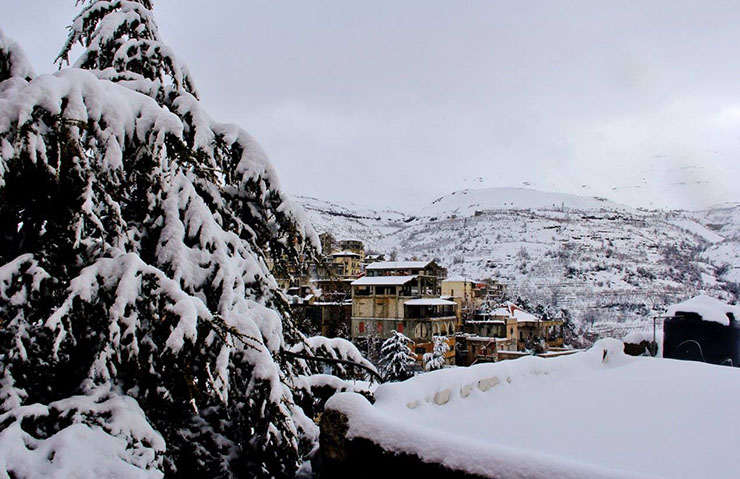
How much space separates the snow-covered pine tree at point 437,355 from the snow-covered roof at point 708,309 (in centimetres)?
1592

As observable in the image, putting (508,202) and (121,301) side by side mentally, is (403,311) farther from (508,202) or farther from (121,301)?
(508,202)

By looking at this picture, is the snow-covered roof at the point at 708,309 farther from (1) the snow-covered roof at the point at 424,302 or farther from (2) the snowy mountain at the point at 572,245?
(1) the snow-covered roof at the point at 424,302

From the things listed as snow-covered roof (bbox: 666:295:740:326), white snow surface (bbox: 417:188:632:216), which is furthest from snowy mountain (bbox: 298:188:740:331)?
snow-covered roof (bbox: 666:295:740:326)

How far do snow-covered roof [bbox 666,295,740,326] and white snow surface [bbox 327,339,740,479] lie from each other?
308cm

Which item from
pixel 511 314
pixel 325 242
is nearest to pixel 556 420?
pixel 325 242

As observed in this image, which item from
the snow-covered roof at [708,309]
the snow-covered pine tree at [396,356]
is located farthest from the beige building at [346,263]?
the snow-covered roof at [708,309]

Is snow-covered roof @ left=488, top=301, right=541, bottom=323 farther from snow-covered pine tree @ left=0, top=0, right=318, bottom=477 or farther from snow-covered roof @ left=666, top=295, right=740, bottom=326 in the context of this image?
snow-covered pine tree @ left=0, top=0, right=318, bottom=477

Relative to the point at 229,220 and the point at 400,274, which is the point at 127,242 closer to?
the point at 229,220

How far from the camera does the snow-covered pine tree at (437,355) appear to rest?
966 inches

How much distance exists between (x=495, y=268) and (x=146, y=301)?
8160 centimetres

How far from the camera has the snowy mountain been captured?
53.8 meters

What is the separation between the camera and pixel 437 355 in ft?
83.7

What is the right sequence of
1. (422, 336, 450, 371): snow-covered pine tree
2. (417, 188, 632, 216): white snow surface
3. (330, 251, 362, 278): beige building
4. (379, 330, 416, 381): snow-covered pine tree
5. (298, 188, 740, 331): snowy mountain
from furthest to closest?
(417, 188, 632, 216): white snow surface → (298, 188, 740, 331): snowy mountain → (330, 251, 362, 278): beige building → (422, 336, 450, 371): snow-covered pine tree → (379, 330, 416, 381): snow-covered pine tree

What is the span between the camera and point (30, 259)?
9.21 ft
